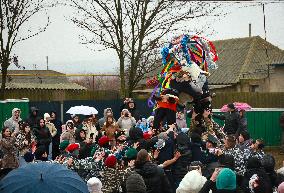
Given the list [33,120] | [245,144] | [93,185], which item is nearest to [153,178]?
[93,185]

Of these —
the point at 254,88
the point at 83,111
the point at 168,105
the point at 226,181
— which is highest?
the point at 254,88

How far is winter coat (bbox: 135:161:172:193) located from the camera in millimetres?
7695

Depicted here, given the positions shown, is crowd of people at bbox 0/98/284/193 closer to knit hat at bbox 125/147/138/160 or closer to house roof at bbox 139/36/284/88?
knit hat at bbox 125/147/138/160

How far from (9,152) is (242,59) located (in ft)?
94.6

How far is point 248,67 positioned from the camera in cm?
3681

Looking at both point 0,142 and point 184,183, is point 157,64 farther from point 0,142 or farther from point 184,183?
point 184,183

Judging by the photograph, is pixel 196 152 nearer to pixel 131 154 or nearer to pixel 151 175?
pixel 131 154

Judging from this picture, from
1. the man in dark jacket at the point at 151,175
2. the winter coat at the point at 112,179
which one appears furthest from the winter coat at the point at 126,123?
the man in dark jacket at the point at 151,175

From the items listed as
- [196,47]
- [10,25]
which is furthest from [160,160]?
[10,25]

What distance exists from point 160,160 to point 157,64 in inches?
629

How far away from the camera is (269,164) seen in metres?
8.18

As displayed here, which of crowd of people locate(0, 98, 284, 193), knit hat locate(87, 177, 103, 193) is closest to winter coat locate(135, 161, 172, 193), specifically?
crowd of people locate(0, 98, 284, 193)

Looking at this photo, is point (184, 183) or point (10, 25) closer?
point (184, 183)

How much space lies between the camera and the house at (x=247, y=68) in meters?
31.9
